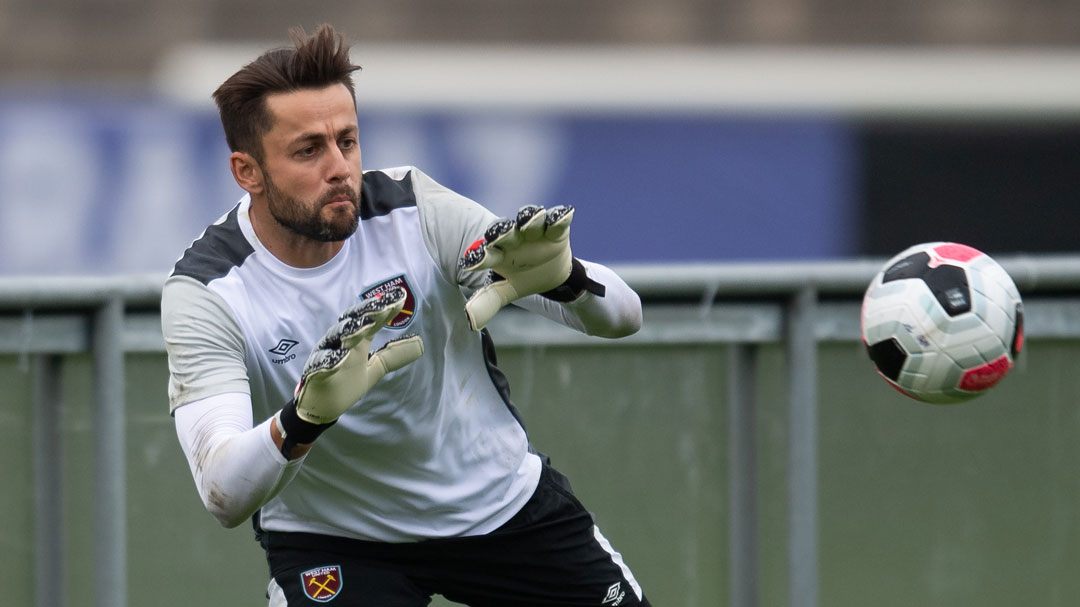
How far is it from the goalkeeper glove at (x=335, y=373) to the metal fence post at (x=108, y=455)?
131 centimetres

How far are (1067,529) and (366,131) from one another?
5.70 meters

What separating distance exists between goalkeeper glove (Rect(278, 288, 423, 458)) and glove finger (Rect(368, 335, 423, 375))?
0.15ft

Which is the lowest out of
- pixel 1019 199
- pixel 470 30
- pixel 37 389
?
pixel 37 389

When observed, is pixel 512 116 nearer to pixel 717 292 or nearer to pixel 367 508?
pixel 717 292

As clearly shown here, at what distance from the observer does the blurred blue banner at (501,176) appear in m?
9.38

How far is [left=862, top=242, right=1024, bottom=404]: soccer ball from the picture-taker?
4109 millimetres

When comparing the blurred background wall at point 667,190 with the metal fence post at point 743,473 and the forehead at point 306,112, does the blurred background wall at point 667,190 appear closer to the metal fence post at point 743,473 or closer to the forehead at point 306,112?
the metal fence post at point 743,473

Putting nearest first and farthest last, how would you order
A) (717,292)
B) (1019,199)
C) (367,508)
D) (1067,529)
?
(367,508) < (717,292) < (1067,529) < (1019,199)

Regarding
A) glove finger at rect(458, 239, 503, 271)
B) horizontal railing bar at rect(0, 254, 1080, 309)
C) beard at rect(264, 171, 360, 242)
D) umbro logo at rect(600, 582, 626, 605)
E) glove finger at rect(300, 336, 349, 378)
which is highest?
beard at rect(264, 171, 360, 242)

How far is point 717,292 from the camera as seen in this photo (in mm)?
4918

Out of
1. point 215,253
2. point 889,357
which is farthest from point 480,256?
point 889,357

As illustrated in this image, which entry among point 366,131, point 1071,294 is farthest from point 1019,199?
point 1071,294

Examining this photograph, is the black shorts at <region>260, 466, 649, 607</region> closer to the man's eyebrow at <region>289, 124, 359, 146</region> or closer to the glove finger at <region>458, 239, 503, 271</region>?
the glove finger at <region>458, 239, 503, 271</region>

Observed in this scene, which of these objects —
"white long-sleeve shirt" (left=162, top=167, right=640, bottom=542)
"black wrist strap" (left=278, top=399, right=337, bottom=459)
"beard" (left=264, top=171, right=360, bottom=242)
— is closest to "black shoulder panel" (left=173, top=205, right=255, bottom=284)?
"white long-sleeve shirt" (left=162, top=167, right=640, bottom=542)
